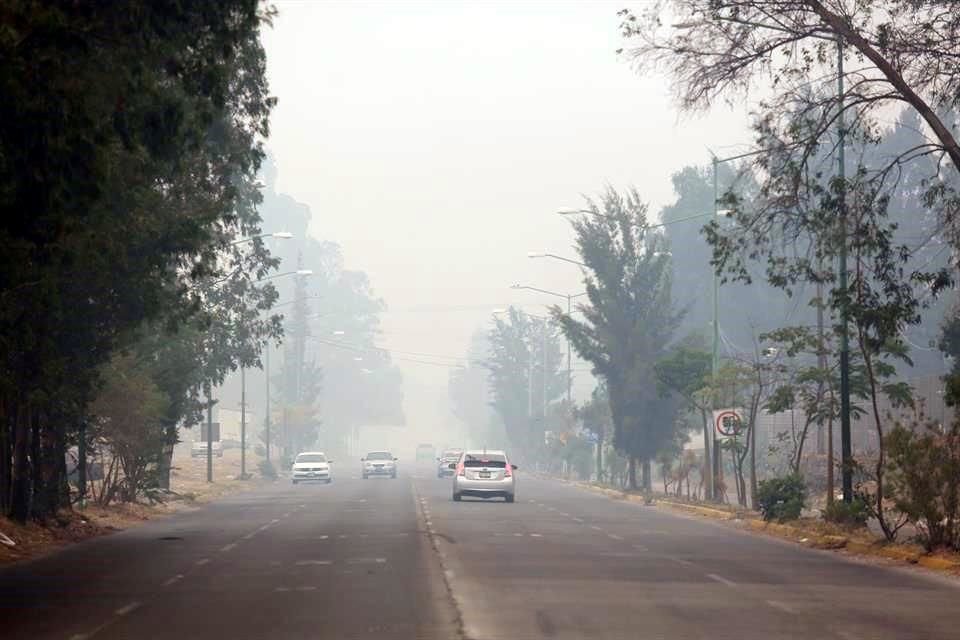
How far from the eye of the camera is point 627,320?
62188mm

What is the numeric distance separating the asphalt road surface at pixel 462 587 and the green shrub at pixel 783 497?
4.74ft

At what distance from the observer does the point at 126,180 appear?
24844 mm

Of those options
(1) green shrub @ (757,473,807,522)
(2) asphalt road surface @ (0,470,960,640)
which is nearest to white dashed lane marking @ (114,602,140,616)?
(2) asphalt road surface @ (0,470,960,640)

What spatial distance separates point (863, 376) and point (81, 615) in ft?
82.5

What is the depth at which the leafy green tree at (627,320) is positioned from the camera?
61.4 meters

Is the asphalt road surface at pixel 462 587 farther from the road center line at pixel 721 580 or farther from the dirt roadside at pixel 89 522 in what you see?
the dirt roadside at pixel 89 522

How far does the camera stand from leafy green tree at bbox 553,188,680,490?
2419 inches

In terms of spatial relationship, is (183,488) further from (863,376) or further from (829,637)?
(829,637)

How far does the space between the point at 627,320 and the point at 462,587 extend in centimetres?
4243

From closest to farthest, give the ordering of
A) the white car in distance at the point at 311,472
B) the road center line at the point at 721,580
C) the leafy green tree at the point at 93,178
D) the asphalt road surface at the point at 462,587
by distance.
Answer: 1. the asphalt road surface at the point at 462,587
2. the leafy green tree at the point at 93,178
3. the road center line at the point at 721,580
4. the white car in distance at the point at 311,472

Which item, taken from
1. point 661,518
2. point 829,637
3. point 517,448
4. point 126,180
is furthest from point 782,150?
point 517,448

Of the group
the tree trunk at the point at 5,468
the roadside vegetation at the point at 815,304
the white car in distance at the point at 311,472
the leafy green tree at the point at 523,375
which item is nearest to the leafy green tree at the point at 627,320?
the roadside vegetation at the point at 815,304

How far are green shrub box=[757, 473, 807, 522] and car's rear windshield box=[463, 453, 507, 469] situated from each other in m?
15.7

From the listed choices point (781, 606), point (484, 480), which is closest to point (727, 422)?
point (484, 480)
